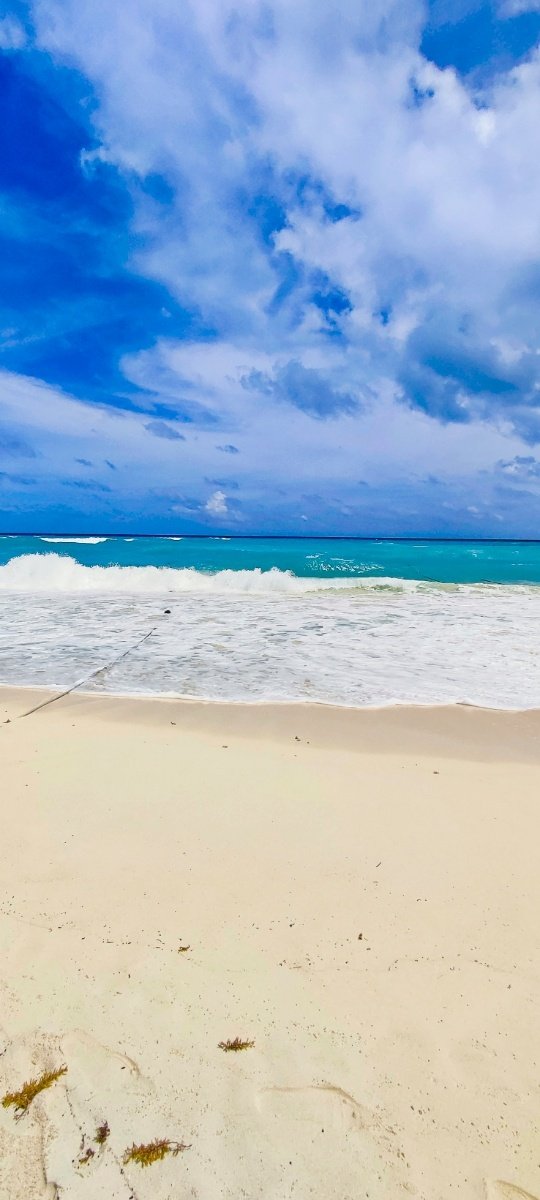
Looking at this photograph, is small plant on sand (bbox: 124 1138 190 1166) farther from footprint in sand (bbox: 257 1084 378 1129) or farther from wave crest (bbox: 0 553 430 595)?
wave crest (bbox: 0 553 430 595)

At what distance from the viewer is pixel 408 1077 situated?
77.7 inches

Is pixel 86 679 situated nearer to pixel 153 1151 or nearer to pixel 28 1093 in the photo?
pixel 28 1093

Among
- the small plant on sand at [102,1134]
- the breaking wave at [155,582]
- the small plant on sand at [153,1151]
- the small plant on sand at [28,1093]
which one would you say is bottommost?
the small plant on sand at [153,1151]

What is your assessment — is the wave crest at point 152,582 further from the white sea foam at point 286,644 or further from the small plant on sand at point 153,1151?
the small plant on sand at point 153,1151

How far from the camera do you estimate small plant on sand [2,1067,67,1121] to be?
1824 millimetres

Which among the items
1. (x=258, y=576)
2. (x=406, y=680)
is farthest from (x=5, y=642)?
(x=258, y=576)

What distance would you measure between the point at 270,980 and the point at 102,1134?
0.82 meters

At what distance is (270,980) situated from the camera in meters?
2.37

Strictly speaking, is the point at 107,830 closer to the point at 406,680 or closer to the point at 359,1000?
the point at 359,1000

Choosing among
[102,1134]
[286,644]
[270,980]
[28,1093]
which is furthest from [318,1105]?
[286,644]

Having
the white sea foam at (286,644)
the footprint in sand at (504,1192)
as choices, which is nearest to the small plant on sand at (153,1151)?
the footprint in sand at (504,1192)

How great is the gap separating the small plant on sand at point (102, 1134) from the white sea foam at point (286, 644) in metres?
4.85

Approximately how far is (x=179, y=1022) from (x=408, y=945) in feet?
3.63

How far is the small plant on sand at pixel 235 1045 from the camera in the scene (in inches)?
80.9
